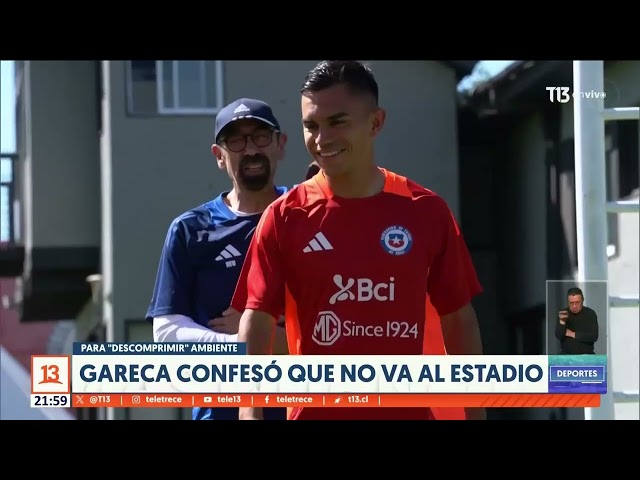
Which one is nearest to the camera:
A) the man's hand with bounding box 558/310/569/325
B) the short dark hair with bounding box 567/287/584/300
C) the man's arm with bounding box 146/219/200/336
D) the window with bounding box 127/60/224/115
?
the man's arm with bounding box 146/219/200/336

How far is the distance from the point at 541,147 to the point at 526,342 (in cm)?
119

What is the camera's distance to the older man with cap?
12.0ft

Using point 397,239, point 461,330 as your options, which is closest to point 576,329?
point 461,330

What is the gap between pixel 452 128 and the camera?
5.89 meters

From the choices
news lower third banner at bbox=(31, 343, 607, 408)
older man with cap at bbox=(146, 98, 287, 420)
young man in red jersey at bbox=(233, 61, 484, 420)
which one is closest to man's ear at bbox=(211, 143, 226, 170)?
older man with cap at bbox=(146, 98, 287, 420)

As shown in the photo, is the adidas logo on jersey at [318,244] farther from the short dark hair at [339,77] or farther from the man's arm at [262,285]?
the short dark hair at [339,77]

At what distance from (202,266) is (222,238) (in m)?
0.09

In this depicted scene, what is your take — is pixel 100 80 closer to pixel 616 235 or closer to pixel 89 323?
pixel 89 323

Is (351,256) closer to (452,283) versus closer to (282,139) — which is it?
(452,283)

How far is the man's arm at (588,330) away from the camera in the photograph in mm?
4008

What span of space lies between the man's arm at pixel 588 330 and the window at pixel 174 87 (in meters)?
2.05

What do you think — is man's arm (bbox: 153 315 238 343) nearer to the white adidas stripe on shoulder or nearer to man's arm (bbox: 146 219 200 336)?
man's arm (bbox: 146 219 200 336)

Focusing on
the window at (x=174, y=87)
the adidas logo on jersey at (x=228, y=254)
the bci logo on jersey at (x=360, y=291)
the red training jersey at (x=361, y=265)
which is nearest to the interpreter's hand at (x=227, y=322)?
the adidas logo on jersey at (x=228, y=254)
